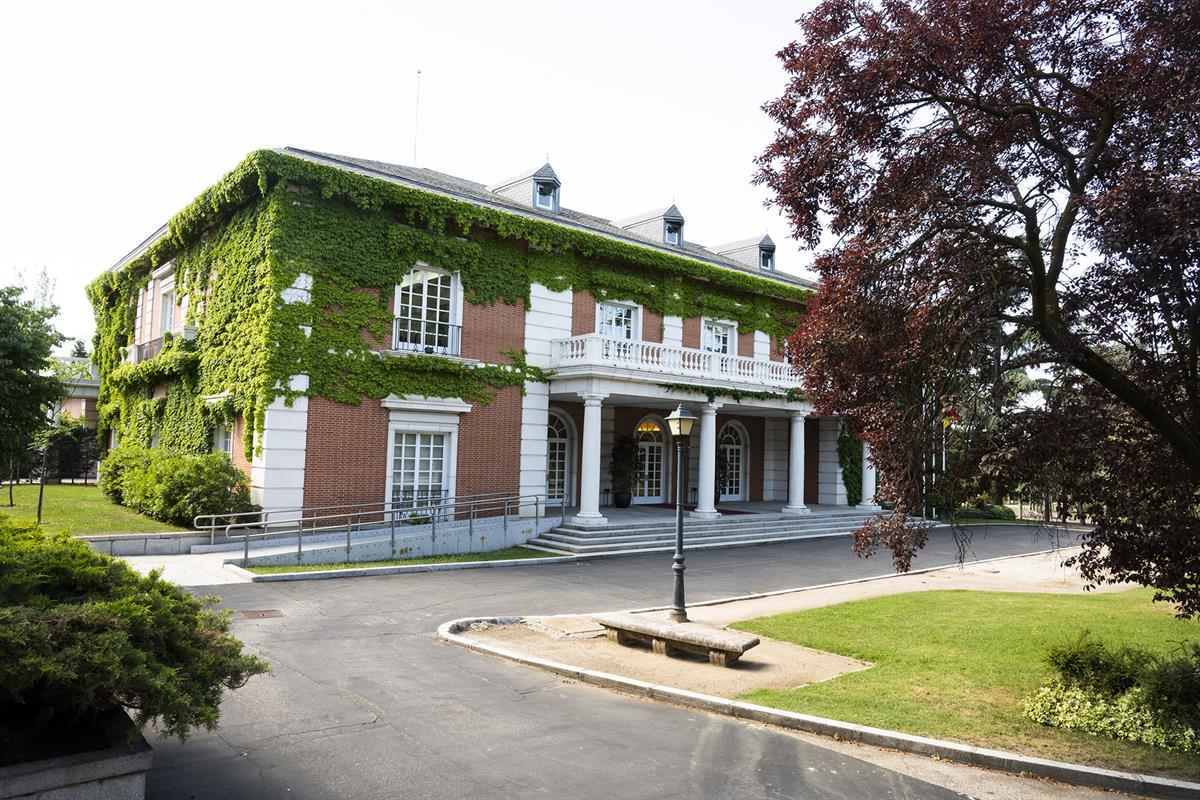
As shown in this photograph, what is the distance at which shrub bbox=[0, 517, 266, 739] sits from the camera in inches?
163

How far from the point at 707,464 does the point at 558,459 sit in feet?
15.5

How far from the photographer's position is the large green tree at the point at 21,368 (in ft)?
48.0

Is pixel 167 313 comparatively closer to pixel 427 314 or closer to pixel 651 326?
pixel 427 314

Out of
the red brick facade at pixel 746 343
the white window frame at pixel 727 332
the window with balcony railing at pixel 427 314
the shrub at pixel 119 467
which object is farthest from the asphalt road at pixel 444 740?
the red brick facade at pixel 746 343

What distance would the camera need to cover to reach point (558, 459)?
2517cm

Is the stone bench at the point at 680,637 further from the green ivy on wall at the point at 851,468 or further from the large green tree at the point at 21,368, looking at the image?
the green ivy on wall at the point at 851,468

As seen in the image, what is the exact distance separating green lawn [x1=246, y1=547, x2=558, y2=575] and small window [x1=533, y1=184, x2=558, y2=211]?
11.7 meters

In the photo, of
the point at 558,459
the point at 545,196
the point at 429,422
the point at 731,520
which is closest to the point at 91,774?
the point at 429,422

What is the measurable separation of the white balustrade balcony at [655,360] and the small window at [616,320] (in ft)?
6.17

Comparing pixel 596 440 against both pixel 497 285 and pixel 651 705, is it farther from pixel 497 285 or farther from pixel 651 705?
pixel 651 705

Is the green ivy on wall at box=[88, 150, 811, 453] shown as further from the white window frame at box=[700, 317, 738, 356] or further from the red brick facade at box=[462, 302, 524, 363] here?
the white window frame at box=[700, 317, 738, 356]

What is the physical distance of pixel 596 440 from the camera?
68.4 feet

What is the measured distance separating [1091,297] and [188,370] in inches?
835

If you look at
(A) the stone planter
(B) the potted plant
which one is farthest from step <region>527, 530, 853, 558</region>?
(A) the stone planter
